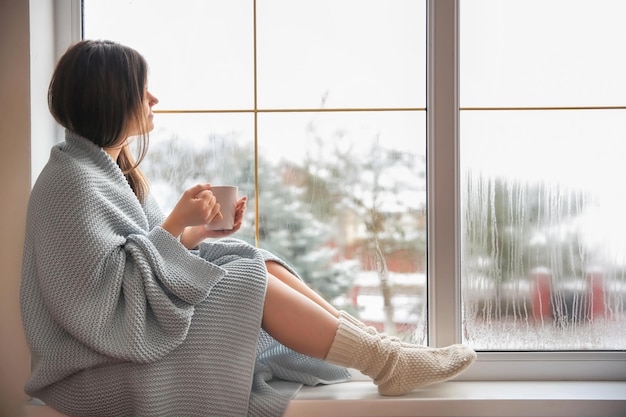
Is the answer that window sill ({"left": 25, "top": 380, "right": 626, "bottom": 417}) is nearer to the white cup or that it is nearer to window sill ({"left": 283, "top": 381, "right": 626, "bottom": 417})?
window sill ({"left": 283, "top": 381, "right": 626, "bottom": 417})

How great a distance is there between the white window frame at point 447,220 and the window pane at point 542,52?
0.18ft

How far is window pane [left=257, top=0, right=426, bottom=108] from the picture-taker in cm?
173

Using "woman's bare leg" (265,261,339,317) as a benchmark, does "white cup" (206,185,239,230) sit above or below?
above

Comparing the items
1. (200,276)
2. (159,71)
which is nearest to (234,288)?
(200,276)

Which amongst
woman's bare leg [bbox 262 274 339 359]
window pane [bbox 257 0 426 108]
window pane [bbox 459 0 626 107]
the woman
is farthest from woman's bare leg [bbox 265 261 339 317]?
window pane [bbox 459 0 626 107]

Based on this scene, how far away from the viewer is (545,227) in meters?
1.73

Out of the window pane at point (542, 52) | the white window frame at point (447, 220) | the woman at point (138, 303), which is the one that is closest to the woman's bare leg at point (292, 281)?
the woman at point (138, 303)

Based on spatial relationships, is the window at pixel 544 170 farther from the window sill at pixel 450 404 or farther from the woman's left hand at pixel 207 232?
the woman's left hand at pixel 207 232

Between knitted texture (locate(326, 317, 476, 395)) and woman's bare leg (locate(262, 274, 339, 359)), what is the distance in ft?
0.08

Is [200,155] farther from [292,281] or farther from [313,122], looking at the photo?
[292,281]

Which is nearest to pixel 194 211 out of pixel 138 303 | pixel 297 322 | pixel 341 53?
pixel 138 303

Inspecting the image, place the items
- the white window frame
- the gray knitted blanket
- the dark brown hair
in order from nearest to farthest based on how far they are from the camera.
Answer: the gray knitted blanket, the dark brown hair, the white window frame

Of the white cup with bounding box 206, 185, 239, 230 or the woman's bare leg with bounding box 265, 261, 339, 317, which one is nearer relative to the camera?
the white cup with bounding box 206, 185, 239, 230

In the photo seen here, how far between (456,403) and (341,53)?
933 millimetres
